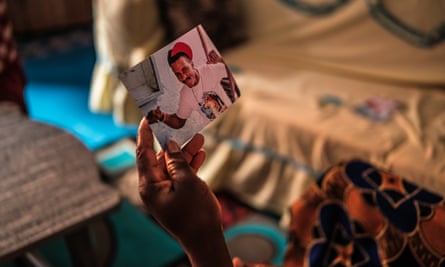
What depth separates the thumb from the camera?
2.27ft

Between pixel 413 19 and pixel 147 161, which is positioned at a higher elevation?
pixel 147 161

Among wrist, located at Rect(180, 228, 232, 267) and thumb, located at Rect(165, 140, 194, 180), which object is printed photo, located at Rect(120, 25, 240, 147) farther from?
wrist, located at Rect(180, 228, 232, 267)

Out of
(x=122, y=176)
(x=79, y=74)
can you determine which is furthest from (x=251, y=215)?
(x=79, y=74)

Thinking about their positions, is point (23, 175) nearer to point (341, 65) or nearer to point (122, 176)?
point (122, 176)

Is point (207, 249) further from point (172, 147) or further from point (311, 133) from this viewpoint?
point (311, 133)

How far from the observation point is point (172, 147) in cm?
74

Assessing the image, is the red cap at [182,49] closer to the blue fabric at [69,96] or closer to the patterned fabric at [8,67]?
the patterned fabric at [8,67]

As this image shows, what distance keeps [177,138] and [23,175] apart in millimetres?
687

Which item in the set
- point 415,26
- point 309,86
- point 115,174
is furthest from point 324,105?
point 115,174

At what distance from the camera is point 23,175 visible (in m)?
1.27

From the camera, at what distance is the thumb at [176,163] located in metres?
0.69

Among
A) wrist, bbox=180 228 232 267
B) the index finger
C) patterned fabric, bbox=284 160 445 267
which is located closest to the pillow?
patterned fabric, bbox=284 160 445 267

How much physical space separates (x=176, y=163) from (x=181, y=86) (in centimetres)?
16

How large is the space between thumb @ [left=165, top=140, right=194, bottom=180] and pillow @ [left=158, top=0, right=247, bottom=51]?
1.50m
